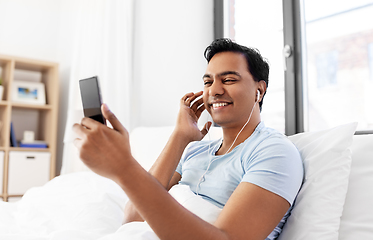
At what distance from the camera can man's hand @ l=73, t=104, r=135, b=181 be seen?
59cm

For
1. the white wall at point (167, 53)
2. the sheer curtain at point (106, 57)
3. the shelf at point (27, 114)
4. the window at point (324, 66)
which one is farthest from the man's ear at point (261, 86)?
the shelf at point (27, 114)

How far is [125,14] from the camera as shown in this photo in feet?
7.97

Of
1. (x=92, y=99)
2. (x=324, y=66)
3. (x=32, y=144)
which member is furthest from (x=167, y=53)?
(x=92, y=99)

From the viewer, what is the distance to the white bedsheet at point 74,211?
37.4 inches

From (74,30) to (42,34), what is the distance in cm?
44

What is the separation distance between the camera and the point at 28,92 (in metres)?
2.83

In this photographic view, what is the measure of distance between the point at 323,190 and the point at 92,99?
0.61 m

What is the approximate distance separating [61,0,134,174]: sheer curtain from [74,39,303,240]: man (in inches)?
45.1

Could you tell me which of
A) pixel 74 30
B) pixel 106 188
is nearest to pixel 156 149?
pixel 106 188

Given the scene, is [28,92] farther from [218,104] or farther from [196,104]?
[218,104]

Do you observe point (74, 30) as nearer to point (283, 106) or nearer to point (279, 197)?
point (283, 106)

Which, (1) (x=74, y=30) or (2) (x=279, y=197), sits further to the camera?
(1) (x=74, y=30)

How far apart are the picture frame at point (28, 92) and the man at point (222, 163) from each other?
1903 millimetres

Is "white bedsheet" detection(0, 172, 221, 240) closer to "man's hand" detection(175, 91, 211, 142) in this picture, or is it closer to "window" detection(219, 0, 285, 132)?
"man's hand" detection(175, 91, 211, 142)
